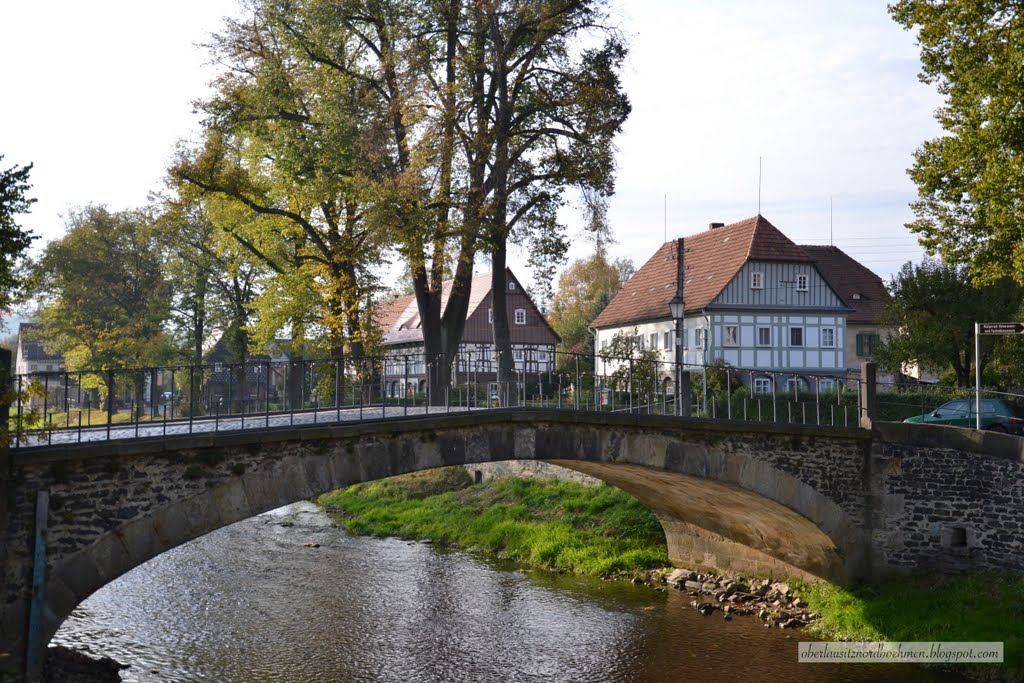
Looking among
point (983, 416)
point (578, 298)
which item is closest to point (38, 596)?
point (983, 416)

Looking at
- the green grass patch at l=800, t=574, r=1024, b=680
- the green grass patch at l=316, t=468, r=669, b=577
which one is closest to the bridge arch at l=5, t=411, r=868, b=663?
the green grass patch at l=800, t=574, r=1024, b=680

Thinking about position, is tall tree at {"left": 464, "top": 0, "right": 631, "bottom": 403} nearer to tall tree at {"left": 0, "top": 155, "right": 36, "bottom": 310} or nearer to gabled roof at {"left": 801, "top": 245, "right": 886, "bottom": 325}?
tall tree at {"left": 0, "top": 155, "right": 36, "bottom": 310}

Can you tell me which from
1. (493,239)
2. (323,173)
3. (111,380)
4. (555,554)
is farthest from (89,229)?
(111,380)

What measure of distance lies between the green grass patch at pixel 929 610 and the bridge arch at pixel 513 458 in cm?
63

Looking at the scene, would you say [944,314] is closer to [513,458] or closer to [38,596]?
[513,458]

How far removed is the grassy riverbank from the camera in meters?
16.0

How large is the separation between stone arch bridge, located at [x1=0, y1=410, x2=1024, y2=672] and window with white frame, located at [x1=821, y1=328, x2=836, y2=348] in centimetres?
2467

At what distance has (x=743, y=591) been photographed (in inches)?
781

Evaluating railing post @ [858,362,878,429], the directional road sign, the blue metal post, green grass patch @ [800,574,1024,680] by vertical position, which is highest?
the directional road sign

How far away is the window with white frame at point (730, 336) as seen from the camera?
142 feet

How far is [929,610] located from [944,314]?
1714 cm

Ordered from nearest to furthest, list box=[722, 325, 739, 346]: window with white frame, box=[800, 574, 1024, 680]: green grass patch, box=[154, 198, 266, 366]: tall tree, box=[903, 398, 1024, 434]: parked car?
box=[800, 574, 1024, 680]: green grass patch, box=[903, 398, 1024, 434]: parked car, box=[154, 198, 266, 366]: tall tree, box=[722, 325, 739, 346]: window with white frame

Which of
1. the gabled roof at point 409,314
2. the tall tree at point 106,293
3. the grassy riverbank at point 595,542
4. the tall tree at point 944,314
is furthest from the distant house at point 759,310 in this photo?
the tall tree at point 106,293

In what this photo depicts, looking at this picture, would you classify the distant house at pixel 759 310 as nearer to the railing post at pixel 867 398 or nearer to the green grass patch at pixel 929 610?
the railing post at pixel 867 398
